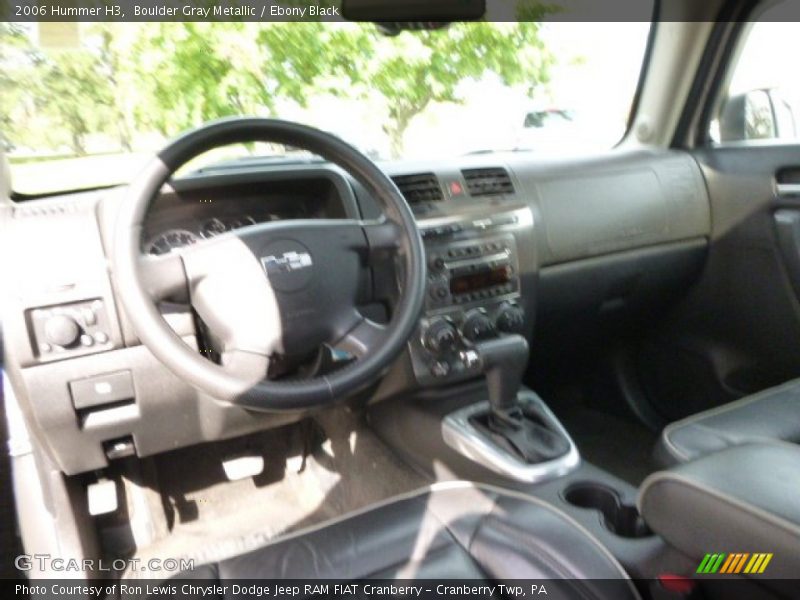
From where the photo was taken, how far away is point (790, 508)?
3.73ft

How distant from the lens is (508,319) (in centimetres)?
211

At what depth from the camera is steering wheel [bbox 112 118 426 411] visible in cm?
131

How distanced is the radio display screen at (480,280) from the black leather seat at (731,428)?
0.63 meters

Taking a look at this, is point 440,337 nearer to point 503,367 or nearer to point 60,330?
point 503,367

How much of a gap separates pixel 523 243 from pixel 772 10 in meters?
1.34

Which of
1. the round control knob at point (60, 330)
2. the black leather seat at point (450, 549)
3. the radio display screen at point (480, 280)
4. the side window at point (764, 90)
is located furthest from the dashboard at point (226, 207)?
the side window at point (764, 90)

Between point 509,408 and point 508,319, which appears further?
point 508,319

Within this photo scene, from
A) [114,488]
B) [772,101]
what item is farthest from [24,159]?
[772,101]

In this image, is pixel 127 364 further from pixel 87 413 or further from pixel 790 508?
pixel 790 508

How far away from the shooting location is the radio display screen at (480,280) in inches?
79.4

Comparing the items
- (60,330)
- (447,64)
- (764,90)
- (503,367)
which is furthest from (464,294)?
(764,90)

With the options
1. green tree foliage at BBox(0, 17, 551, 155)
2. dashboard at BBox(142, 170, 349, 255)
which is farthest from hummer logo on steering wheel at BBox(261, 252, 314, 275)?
green tree foliage at BBox(0, 17, 551, 155)
